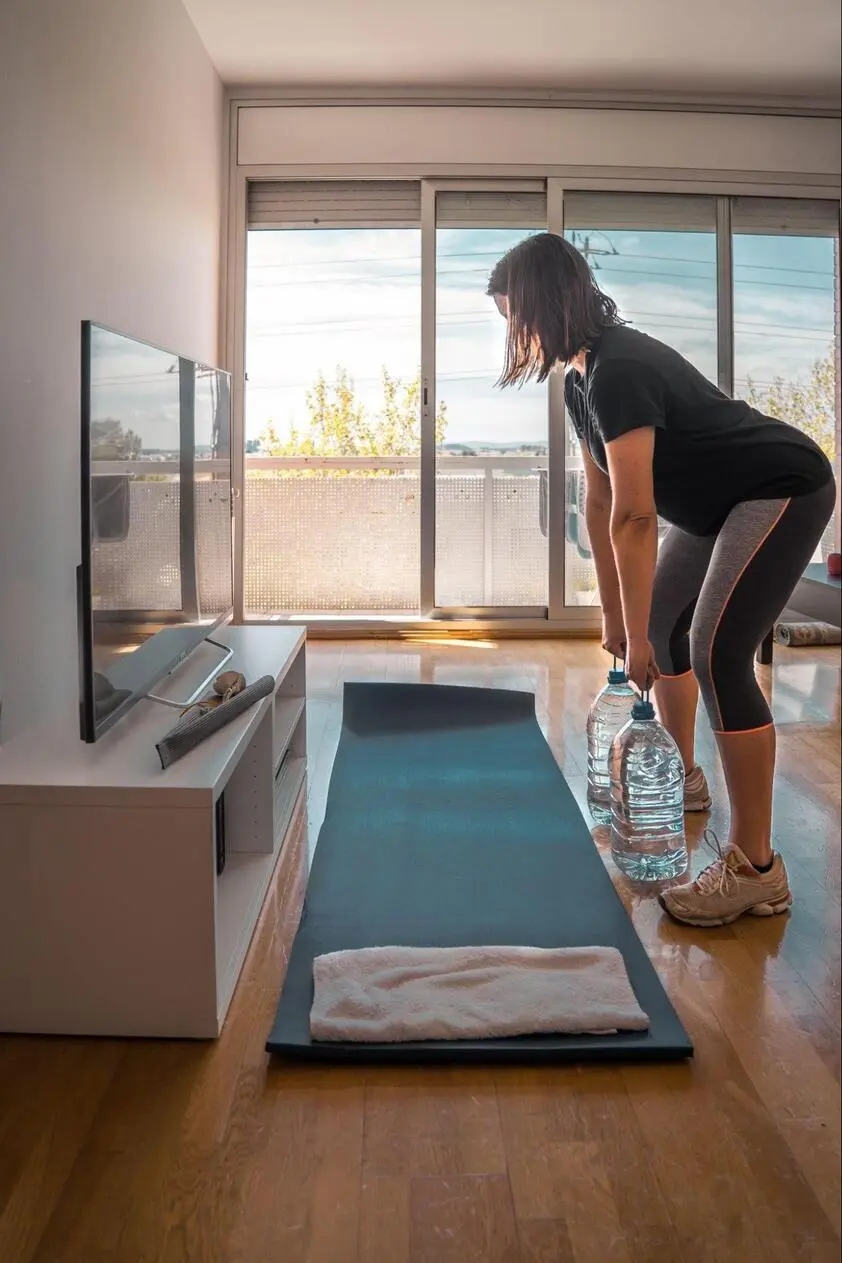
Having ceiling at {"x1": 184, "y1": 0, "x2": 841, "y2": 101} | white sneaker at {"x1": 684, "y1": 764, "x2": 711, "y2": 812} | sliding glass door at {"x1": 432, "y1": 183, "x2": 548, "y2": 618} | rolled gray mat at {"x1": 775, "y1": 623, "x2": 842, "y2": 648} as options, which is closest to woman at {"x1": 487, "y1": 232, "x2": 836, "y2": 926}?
white sneaker at {"x1": 684, "y1": 764, "x2": 711, "y2": 812}

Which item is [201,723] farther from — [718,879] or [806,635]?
[806,635]

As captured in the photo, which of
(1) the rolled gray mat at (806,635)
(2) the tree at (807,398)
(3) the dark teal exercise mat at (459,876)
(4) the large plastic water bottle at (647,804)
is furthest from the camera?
(2) the tree at (807,398)

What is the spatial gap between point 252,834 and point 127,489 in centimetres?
69

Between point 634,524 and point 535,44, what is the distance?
3343 millimetres

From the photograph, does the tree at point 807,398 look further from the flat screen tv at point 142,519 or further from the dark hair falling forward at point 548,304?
the dark hair falling forward at point 548,304

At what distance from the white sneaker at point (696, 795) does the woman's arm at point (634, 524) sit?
2.14 feet

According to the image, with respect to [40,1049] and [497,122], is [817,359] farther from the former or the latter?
[40,1049]

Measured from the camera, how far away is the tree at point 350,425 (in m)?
5.19

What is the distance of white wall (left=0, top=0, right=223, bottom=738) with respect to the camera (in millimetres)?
2377

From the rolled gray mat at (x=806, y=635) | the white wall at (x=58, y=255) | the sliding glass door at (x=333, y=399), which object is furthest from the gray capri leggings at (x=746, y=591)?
the sliding glass door at (x=333, y=399)

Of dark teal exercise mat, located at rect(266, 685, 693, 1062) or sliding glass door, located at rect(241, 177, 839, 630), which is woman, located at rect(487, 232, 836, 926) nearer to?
dark teal exercise mat, located at rect(266, 685, 693, 1062)

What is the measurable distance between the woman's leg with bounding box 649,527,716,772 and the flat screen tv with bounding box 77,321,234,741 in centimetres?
98

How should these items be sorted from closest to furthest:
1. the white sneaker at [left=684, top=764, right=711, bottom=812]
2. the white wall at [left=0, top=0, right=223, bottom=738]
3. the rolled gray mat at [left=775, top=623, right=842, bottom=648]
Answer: the white wall at [left=0, top=0, right=223, bottom=738] → the white sneaker at [left=684, top=764, right=711, bottom=812] → the rolled gray mat at [left=775, top=623, right=842, bottom=648]

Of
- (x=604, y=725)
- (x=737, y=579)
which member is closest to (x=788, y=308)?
(x=604, y=725)
